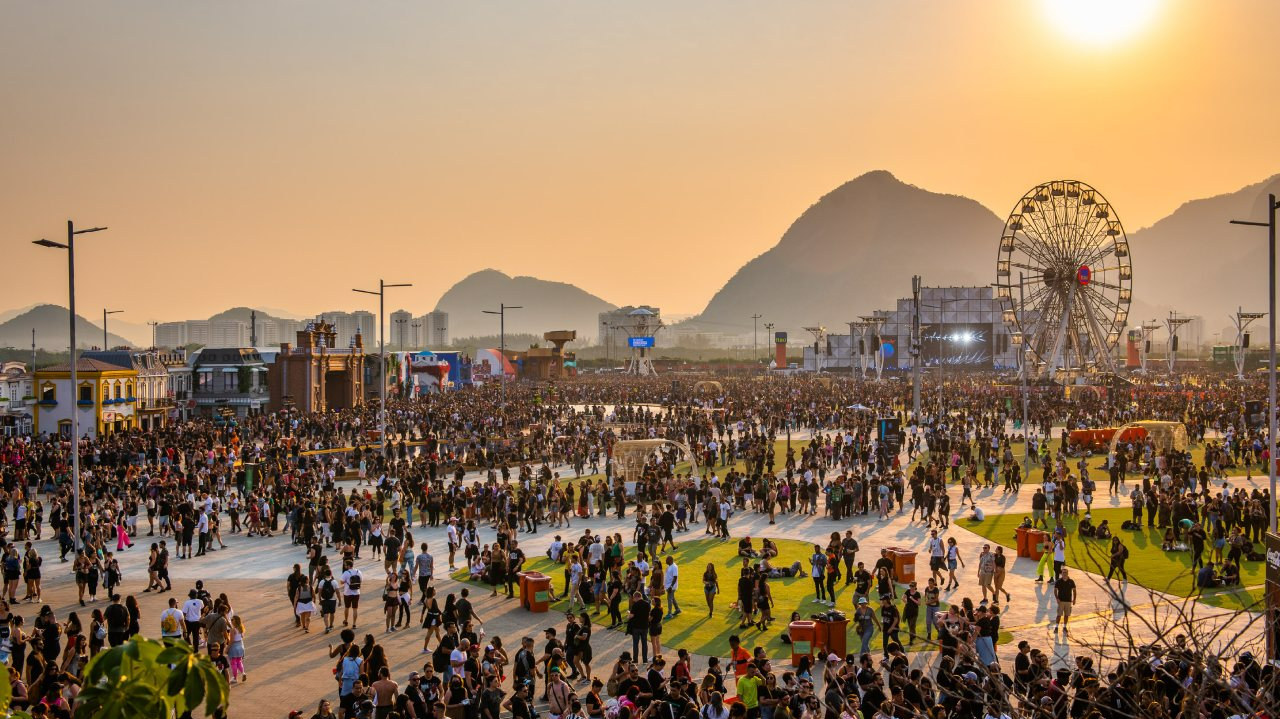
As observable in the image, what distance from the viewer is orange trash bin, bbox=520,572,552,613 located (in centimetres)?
1922

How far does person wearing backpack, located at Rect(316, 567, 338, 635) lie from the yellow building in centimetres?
3808

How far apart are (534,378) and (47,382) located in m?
67.0

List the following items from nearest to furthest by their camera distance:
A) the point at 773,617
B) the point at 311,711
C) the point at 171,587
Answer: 1. the point at 311,711
2. the point at 773,617
3. the point at 171,587

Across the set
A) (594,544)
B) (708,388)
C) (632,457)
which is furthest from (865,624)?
(708,388)

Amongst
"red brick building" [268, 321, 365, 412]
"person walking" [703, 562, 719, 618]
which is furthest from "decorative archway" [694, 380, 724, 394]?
"person walking" [703, 562, 719, 618]

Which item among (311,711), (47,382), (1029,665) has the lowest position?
(311,711)

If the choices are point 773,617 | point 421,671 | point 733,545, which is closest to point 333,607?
point 421,671

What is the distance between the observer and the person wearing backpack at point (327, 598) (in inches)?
699

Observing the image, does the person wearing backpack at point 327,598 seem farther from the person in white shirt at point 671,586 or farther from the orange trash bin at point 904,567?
the orange trash bin at point 904,567

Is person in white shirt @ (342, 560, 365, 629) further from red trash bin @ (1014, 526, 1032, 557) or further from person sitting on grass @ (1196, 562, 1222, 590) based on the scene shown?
person sitting on grass @ (1196, 562, 1222, 590)

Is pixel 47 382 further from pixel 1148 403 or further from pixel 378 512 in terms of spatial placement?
pixel 1148 403

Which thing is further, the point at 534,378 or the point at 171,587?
the point at 534,378

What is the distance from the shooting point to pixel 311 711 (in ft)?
46.6

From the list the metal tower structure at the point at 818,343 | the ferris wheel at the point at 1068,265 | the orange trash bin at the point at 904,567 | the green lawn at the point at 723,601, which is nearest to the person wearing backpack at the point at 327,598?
the green lawn at the point at 723,601
